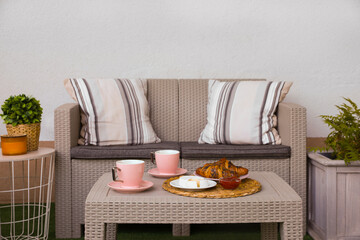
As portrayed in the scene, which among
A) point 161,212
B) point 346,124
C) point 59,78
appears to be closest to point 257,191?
point 161,212

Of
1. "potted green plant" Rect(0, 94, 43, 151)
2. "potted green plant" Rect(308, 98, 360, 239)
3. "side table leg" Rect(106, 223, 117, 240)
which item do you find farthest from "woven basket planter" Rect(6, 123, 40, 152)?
"potted green plant" Rect(308, 98, 360, 239)

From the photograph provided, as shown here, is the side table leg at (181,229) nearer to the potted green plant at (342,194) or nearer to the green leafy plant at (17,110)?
the potted green plant at (342,194)

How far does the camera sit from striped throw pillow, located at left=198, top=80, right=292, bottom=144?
2738 millimetres

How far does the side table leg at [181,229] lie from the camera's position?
254 centimetres

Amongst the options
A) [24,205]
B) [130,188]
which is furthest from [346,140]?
[24,205]

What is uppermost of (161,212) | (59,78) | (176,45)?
(176,45)

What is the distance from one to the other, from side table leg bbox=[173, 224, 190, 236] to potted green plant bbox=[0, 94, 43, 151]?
91 centimetres

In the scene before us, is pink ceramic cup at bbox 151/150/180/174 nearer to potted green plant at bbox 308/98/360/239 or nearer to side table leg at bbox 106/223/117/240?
side table leg at bbox 106/223/117/240

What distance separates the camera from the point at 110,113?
2.78 metres

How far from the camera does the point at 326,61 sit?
3.32 meters

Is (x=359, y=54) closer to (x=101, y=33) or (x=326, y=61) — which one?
(x=326, y=61)

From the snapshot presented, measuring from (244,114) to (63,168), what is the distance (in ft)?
3.73

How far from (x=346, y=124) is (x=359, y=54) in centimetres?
107

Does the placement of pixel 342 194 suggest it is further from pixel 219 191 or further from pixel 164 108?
pixel 164 108
